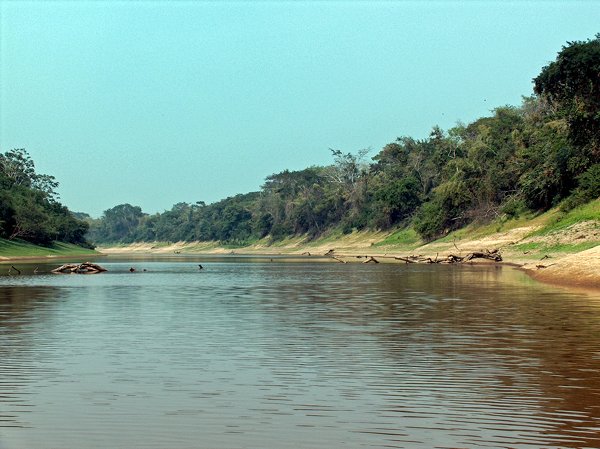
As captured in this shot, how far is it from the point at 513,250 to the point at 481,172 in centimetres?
3355

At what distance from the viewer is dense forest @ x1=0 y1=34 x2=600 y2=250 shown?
71375 mm

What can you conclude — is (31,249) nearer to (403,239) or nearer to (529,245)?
(403,239)

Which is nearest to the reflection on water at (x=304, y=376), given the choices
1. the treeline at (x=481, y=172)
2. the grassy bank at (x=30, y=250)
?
the treeline at (x=481, y=172)

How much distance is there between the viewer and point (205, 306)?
30.2 m

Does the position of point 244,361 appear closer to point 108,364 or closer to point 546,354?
point 108,364

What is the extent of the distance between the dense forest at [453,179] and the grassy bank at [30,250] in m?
2.16

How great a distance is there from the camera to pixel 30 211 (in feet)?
413

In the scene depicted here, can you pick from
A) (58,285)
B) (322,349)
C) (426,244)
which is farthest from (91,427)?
(426,244)

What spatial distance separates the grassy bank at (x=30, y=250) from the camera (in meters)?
112

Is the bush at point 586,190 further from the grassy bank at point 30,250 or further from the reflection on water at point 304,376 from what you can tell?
the grassy bank at point 30,250

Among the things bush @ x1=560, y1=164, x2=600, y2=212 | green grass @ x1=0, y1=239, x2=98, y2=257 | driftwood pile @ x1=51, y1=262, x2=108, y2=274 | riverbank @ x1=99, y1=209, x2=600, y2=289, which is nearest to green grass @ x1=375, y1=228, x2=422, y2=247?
riverbank @ x1=99, y1=209, x2=600, y2=289

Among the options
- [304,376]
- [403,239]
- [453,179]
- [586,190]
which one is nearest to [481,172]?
[453,179]

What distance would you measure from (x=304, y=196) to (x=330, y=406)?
6709 inches

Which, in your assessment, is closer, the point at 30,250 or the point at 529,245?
the point at 529,245
